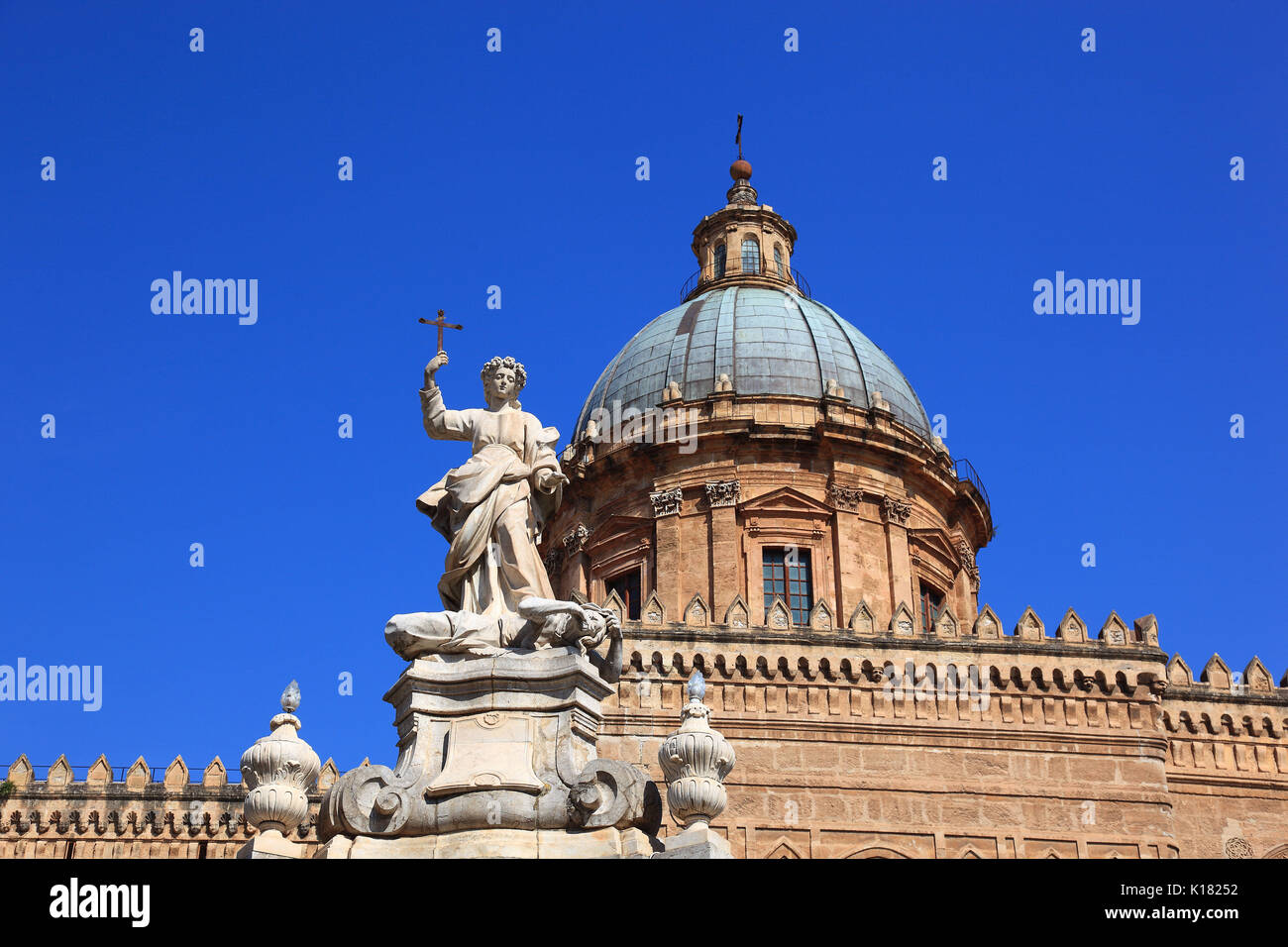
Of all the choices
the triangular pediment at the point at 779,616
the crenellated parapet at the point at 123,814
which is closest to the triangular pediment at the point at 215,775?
the crenellated parapet at the point at 123,814

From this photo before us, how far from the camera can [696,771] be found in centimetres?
985

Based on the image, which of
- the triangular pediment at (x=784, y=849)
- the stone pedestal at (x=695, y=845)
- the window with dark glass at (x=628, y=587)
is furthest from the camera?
the window with dark glass at (x=628, y=587)

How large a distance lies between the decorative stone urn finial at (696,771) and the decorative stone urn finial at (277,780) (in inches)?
97.1

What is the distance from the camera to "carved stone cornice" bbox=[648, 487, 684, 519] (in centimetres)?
3800

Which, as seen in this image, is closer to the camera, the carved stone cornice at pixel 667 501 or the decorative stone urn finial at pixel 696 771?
the decorative stone urn finial at pixel 696 771

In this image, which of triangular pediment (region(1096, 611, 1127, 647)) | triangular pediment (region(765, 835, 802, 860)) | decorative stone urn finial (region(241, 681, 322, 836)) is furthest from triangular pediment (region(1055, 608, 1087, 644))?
decorative stone urn finial (region(241, 681, 322, 836))

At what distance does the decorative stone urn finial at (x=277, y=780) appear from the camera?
1009 centimetres

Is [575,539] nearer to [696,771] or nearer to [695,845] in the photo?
[696,771]

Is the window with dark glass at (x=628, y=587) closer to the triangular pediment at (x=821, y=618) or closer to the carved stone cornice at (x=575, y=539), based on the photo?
the carved stone cornice at (x=575, y=539)

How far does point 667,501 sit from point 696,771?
28.3 metres

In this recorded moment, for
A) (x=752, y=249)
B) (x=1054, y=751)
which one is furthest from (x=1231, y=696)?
(x=752, y=249)

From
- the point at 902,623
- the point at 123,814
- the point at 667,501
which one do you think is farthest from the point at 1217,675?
the point at 123,814

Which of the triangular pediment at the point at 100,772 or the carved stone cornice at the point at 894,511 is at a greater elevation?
the carved stone cornice at the point at 894,511
